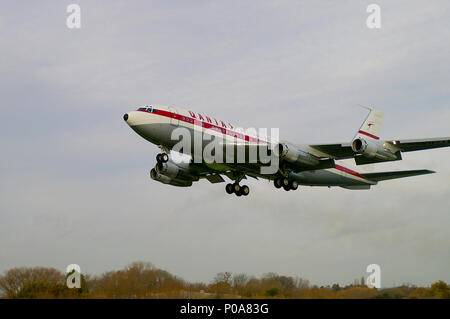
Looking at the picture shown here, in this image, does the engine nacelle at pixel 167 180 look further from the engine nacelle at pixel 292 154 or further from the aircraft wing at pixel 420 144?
the aircraft wing at pixel 420 144

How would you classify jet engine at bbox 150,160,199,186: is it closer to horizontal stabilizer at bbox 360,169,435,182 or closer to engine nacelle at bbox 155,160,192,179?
engine nacelle at bbox 155,160,192,179

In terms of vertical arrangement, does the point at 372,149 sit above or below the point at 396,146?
below

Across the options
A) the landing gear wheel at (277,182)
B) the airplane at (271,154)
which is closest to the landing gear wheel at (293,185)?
the airplane at (271,154)

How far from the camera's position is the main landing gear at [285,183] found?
48.3 metres

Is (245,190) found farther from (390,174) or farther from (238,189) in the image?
(390,174)

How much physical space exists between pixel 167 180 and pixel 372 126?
1919cm

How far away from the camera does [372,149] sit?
43.0 metres

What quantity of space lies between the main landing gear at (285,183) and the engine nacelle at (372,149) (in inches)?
277

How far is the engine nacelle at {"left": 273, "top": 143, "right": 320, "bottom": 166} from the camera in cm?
4431

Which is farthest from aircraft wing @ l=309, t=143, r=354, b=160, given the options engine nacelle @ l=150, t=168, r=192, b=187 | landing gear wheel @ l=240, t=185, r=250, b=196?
engine nacelle @ l=150, t=168, r=192, b=187

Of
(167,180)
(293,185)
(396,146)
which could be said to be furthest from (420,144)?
(167,180)
